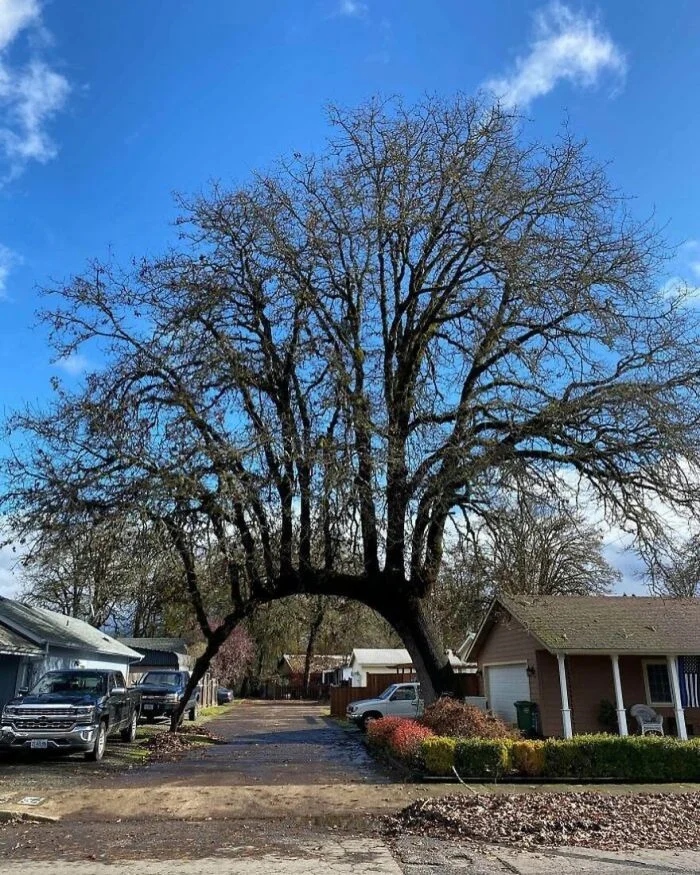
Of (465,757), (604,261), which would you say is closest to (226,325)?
(604,261)

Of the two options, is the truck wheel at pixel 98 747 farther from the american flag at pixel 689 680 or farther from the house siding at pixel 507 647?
the american flag at pixel 689 680

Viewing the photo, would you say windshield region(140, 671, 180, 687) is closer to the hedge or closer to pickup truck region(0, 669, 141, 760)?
pickup truck region(0, 669, 141, 760)

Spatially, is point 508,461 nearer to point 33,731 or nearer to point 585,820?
point 585,820

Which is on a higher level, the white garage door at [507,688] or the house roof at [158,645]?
the house roof at [158,645]

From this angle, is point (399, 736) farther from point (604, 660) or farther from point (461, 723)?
point (604, 660)

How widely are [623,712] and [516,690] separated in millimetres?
4928

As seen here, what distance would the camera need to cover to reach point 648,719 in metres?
20.8

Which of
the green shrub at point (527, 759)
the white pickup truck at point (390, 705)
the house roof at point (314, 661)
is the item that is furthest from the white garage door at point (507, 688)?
the house roof at point (314, 661)

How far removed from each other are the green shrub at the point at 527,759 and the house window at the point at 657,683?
30.3ft

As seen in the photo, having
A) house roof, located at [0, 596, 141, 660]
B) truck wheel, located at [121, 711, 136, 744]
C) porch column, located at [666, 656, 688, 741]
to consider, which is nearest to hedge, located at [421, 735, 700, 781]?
porch column, located at [666, 656, 688, 741]

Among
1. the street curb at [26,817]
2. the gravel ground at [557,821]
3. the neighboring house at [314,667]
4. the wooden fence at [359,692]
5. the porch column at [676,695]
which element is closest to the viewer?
→ the gravel ground at [557,821]

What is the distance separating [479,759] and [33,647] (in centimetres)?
1277

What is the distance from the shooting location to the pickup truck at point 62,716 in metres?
15.7

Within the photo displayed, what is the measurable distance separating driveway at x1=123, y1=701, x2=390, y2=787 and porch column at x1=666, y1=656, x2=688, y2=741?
8.56 metres
